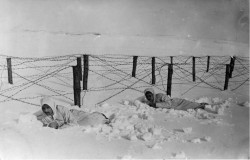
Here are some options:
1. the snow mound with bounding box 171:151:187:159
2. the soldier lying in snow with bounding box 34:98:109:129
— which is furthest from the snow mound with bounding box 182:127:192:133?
the soldier lying in snow with bounding box 34:98:109:129

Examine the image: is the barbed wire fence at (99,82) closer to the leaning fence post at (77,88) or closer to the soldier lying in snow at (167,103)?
the leaning fence post at (77,88)

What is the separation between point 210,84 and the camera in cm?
849

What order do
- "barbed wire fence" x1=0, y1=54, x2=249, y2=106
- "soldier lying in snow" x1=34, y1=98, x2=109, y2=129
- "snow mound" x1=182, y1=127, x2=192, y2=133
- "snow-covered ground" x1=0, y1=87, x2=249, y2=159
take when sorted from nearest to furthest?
"snow-covered ground" x1=0, y1=87, x2=249, y2=159 → "snow mound" x1=182, y1=127, x2=192, y2=133 → "soldier lying in snow" x1=34, y1=98, x2=109, y2=129 → "barbed wire fence" x1=0, y1=54, x2=249, y2=106

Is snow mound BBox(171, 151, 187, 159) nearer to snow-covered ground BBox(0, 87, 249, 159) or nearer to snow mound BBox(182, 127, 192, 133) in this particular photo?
snow-covered ground BBox(0, 87, 249, 159)

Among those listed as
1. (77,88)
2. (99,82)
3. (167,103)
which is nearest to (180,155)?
(167,103)

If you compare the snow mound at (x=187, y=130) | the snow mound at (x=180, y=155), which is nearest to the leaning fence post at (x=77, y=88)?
the snow mound at (x=187, y=130)

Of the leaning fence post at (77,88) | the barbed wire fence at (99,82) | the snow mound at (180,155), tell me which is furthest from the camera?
the barbed wire fence at (99,82)

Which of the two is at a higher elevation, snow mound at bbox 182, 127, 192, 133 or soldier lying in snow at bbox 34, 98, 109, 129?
soldier lying in snow at bbox 34, 98, 109, 129

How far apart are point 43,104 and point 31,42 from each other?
802 centimetres

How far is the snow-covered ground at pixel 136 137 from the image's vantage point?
157 inches

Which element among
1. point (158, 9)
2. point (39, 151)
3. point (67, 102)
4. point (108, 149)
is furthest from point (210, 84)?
point (39, 151)

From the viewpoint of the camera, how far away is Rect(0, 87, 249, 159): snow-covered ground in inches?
157

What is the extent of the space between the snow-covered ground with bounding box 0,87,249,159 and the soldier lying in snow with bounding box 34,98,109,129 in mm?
154

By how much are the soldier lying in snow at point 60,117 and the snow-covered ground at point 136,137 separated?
0.15 meters
